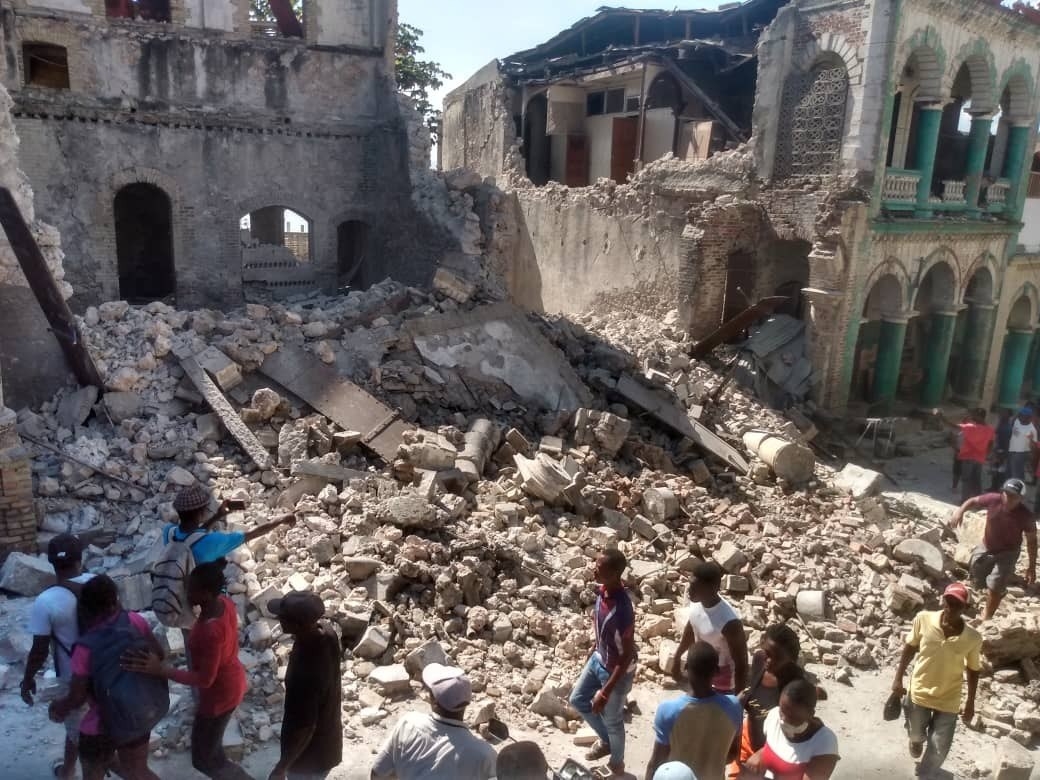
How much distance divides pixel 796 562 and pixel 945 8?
10945mm

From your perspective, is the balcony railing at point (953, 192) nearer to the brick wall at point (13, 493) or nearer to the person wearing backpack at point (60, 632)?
the brick wall at point (13, 493)

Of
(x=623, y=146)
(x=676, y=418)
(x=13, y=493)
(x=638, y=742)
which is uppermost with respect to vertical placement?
(x=623, y=146)

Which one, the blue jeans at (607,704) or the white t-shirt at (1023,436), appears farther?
the white t-shirt at (1023,436)

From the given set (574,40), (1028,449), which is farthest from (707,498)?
(574,40)

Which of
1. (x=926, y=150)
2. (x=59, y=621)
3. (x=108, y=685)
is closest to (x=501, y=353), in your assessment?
(x=59, y=621)

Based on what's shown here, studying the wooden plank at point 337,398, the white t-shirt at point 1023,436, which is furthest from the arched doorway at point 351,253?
the white t-shirt at point 1023,436

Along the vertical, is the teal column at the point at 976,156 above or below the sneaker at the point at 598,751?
above

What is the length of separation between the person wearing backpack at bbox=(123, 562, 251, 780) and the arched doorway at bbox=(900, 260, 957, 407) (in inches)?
613

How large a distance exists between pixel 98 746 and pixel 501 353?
26.1 feet

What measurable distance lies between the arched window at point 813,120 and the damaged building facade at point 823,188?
3 cm

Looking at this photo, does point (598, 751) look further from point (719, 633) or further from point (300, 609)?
point (300, 609)

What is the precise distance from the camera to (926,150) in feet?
50.5

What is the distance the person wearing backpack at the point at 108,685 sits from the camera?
12.9 feet

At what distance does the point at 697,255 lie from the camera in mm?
15023
